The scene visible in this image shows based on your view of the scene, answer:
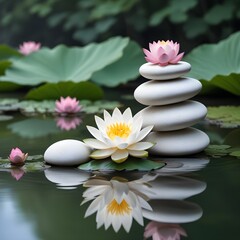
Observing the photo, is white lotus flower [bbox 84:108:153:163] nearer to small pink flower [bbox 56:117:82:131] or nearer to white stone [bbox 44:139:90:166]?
white stone [bbox 44:139:90:166]

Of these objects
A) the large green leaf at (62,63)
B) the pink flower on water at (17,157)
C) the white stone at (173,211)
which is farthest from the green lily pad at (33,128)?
the white stone at (173,211)

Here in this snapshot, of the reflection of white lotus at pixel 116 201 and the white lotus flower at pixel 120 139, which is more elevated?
the white lotus flower at pixel 120 139

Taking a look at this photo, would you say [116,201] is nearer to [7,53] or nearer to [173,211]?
[173,211]

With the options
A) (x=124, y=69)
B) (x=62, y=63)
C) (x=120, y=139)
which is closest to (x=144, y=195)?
(x=120, y=139)

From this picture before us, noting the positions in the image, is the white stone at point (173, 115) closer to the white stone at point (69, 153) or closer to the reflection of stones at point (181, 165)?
the reflection of stones at point (181, 165)

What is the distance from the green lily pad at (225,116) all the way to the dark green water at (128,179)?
344mm

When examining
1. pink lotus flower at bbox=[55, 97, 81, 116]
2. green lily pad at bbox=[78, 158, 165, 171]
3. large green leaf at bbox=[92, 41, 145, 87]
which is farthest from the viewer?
large green leaf at bbox=[92, 41, 145, 87]

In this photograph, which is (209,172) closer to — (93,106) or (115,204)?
(115,204)

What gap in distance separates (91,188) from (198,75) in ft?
5.24

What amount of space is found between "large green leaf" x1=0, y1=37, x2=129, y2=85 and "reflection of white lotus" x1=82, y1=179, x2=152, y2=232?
1754 millimetres

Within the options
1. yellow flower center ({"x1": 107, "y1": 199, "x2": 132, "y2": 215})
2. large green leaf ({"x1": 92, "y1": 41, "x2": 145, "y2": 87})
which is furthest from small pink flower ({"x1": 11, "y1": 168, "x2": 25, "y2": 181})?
large green leaf ({"x1": 92, "y1": 41, "x2": 145, "y2": 87})

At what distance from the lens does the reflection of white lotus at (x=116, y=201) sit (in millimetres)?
1118

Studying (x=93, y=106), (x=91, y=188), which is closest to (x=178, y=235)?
(x=91, y=188)

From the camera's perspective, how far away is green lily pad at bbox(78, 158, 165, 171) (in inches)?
59.3
